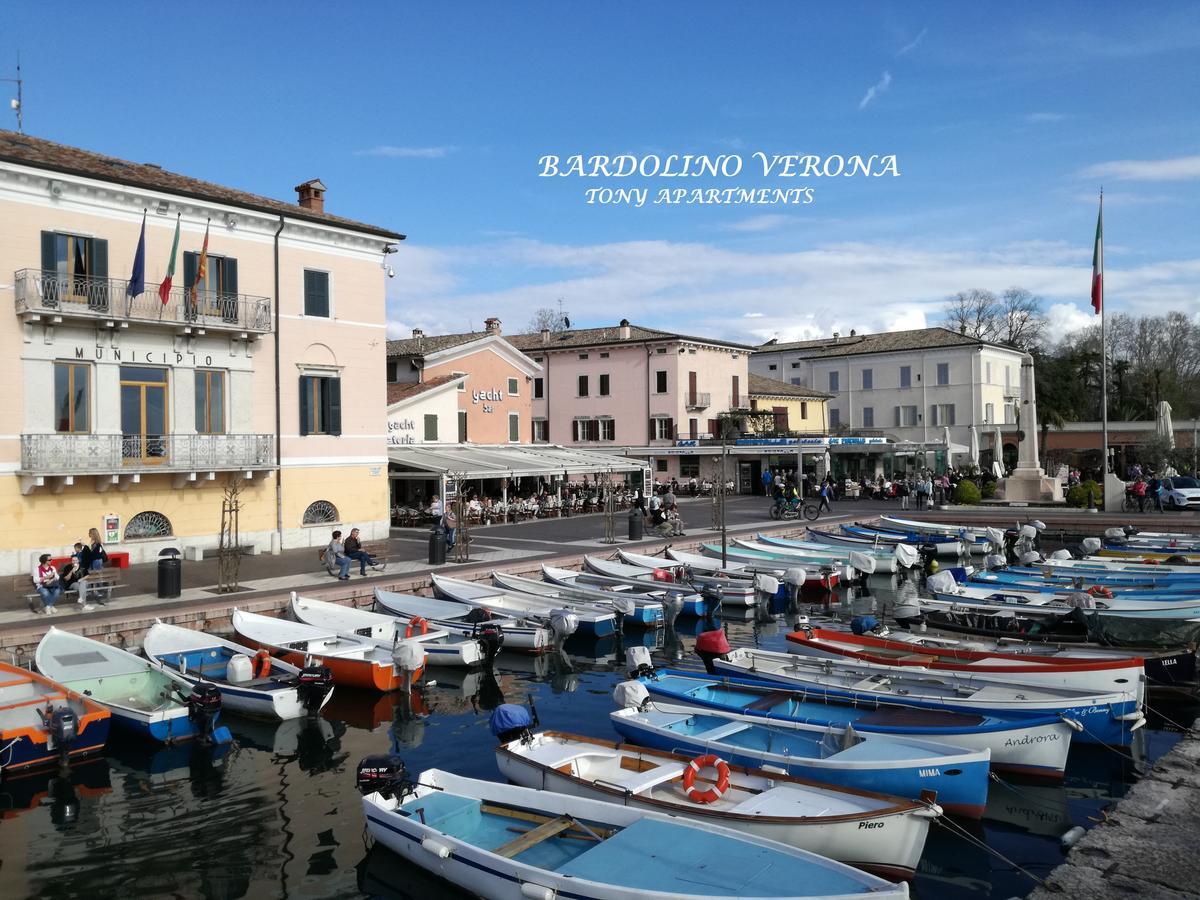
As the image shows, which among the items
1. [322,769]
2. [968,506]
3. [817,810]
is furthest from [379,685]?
[968,506]

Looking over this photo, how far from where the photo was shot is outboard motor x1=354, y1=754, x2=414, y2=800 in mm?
9227

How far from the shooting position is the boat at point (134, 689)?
12492 mm

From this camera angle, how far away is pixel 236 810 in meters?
10.6

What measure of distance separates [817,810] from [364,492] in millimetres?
22229

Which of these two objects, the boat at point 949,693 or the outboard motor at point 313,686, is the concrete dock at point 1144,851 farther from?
the outboard motor at point 313,686

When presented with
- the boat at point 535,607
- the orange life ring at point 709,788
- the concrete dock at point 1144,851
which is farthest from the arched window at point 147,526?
the concrete dock at point 1144,851

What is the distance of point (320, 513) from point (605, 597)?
1094cm

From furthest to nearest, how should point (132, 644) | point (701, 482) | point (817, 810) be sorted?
point (701, 482), point (132, 644), point (817, 810)

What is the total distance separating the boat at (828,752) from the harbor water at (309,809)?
0.54m

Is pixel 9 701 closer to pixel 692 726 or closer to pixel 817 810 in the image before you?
pixel 692 726

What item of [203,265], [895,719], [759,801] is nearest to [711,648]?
[895,719]

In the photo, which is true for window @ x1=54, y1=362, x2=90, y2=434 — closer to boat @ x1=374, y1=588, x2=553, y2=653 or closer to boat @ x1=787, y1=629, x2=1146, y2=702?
boat @ x1=374, y1=588, x2=553, y2=653

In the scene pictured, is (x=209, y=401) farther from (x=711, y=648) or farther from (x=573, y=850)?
(x=573, y=850)

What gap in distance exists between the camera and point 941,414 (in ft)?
194
